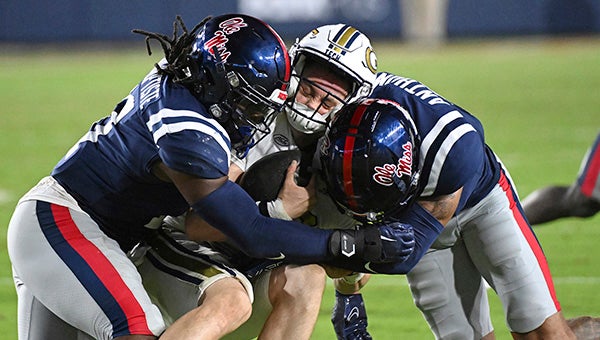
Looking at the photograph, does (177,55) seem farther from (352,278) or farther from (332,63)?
(352,278)

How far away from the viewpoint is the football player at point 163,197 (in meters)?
3.42

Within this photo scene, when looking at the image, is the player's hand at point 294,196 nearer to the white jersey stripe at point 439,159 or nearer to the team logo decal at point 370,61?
the white jersey stripe at point 439,159

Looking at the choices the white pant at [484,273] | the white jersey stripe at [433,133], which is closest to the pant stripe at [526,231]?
the white pant at [484,273]

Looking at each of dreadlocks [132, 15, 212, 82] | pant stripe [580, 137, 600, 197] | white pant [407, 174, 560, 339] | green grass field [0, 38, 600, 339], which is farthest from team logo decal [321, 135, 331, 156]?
pant stripe [580, 137, 600, 197]

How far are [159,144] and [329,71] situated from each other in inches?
38.5

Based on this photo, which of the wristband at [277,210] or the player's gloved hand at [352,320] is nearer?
the wristband at [277,210]

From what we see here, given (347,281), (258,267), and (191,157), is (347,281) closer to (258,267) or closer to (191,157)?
(258,267)

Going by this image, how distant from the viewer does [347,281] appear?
4484 mm

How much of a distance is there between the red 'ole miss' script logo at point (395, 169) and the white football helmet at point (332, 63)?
0.48 m

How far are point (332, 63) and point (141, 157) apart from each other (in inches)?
36.0

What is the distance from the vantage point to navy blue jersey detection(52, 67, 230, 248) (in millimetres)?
3369

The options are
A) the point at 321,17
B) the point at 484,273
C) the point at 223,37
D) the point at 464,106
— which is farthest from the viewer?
the point at 321,17

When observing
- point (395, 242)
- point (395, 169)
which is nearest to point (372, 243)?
point (395, 242)

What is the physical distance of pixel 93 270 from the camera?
11.7 feet
